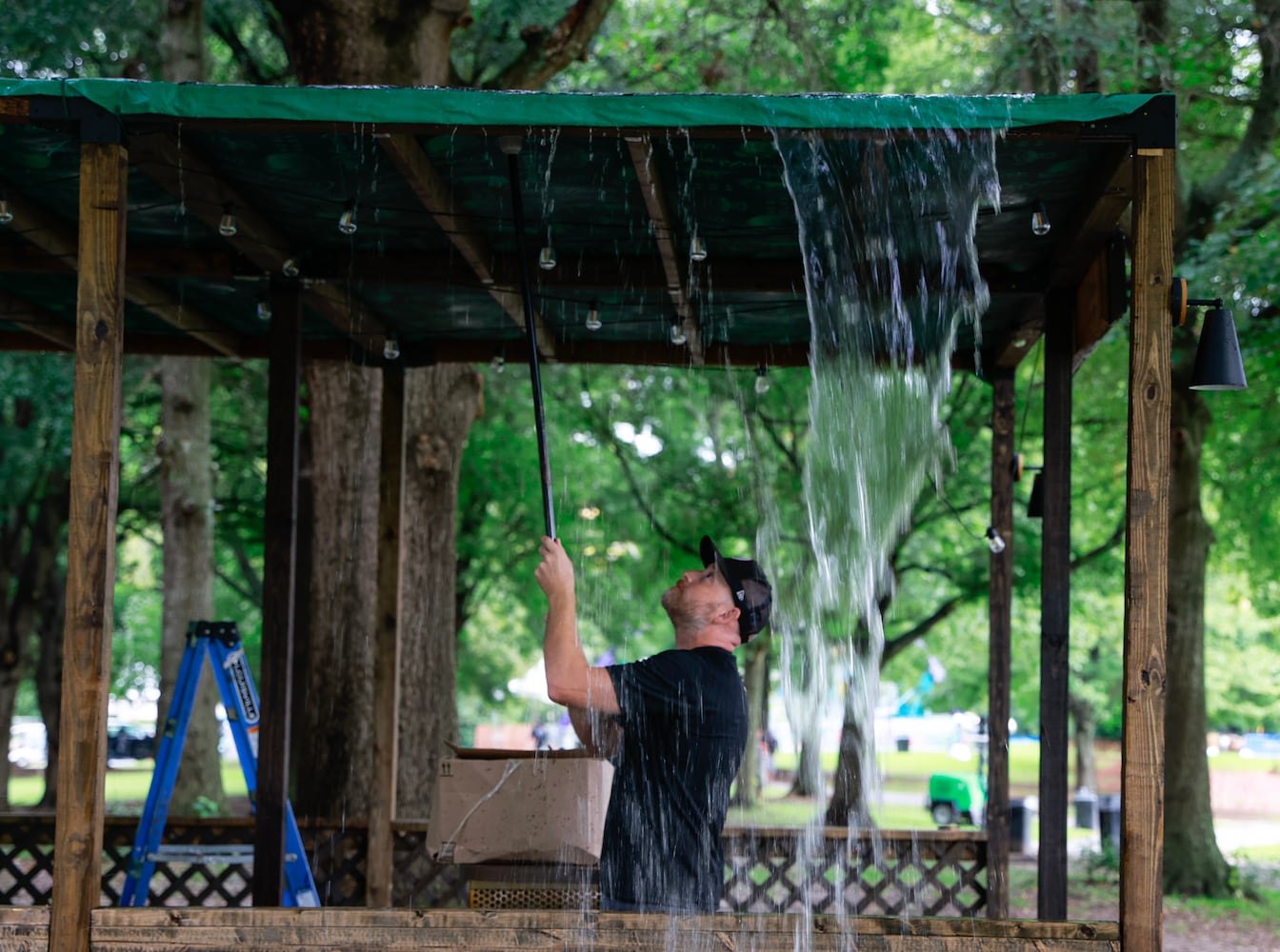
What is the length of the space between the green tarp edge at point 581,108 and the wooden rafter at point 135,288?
5.00 feet

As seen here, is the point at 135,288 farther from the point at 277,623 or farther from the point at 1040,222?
the point at 1040,222

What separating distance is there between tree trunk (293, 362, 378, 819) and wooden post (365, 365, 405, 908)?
6.33 feet

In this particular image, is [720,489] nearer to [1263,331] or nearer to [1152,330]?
[1263,331]

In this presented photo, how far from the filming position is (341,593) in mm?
Result: 10586

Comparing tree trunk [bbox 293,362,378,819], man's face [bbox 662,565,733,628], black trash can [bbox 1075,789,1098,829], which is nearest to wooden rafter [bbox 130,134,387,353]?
man's face [bbox 662,565,733,628]

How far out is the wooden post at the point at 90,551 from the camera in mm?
4281

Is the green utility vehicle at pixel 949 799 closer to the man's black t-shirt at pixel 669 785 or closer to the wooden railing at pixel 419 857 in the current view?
the wooden railing at pixel 419 857

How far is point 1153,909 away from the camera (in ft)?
13.9

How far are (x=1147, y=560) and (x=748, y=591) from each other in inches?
50.3

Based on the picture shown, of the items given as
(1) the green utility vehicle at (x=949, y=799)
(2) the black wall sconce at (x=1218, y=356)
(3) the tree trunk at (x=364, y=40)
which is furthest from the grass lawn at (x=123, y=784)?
(2) the black wall sconce at (x=1218, y=356)

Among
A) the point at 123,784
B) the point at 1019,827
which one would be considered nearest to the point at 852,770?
the point at 1019,827

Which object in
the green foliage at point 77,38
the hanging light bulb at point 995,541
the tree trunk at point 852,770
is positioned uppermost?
the green foliage at point 77,38

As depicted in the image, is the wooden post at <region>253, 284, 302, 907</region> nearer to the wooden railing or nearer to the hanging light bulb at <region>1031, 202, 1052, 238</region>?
the wooden railing

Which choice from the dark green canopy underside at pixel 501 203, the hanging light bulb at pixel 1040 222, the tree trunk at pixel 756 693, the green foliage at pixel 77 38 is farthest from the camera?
the tree trunk at pixel 756 693
